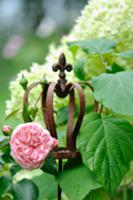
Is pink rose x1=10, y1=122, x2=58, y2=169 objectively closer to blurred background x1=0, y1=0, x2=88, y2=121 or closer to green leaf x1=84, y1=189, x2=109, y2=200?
green leaf x1=84, y1=189, x2=109, y2=200

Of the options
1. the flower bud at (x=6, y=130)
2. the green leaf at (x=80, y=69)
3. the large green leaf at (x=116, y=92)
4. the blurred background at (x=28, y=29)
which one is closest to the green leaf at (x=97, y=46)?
the green leaf at (x=80, y=69)

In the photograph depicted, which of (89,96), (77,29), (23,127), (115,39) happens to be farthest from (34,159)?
(77,29)

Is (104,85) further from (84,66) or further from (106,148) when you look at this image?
(84,66)

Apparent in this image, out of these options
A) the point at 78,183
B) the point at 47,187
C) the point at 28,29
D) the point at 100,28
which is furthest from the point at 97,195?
the point at 28,29

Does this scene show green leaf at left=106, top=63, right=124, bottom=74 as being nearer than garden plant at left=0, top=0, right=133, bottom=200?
No

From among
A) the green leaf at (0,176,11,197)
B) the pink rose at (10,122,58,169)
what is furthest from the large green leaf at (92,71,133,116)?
the green leaf at (0,176,11,197)

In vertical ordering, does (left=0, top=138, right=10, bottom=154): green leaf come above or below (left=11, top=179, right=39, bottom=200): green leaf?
above

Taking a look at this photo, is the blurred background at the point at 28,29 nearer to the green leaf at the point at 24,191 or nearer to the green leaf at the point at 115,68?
the green leaf at the point at 115,68

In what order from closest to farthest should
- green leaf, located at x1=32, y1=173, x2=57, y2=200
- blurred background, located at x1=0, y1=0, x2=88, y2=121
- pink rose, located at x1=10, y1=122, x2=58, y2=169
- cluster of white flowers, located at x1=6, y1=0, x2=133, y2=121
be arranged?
pink rose, located at x1=10, y1=122, x2=58, y2=169 < green leaf, located at x1=32, y1=173, x2=57, y2=200 < cluster of white flowers, located at x1=6, y1=0, x2=133, y2=121 < blurred background, located at x1=0, y1=0, x2=88, y2=121
